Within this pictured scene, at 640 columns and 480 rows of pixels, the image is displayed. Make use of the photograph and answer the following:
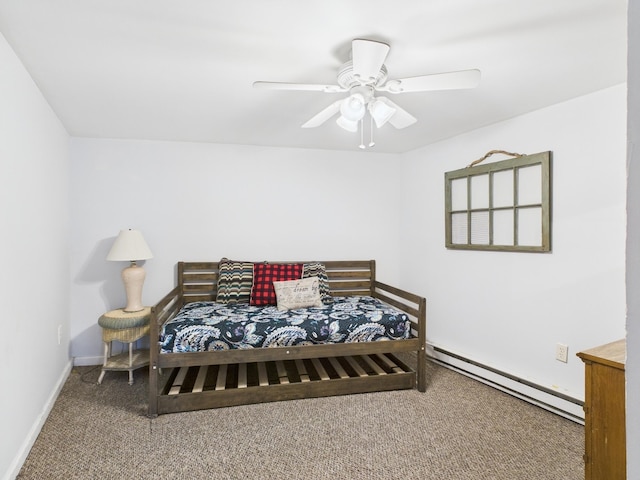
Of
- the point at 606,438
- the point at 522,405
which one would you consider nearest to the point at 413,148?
the point at 522,405

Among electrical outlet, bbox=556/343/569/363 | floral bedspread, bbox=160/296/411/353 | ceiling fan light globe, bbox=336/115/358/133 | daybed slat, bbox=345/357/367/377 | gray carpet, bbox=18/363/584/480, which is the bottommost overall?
gray carpet, bbox=18/363/584/480

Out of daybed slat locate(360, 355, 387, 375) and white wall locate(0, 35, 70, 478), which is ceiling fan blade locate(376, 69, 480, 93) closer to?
white wall locate(0, 35, 70, 478)

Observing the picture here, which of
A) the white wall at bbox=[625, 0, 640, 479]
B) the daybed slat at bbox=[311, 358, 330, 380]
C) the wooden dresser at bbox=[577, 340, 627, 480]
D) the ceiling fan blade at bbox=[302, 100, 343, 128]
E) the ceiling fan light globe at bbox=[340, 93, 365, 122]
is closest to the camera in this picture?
the white wall at bbox=[625, 0, 640, 479]

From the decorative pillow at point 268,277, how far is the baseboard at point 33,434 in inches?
62.2

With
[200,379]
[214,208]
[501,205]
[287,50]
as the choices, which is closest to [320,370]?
[200,379]

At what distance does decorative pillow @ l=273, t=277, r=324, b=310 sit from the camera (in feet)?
10.9

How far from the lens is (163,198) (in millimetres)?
3648

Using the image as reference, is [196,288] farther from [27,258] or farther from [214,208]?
[27,258]

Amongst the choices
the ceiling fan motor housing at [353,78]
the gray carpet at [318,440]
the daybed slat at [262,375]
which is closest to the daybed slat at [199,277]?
the daybed slat at [262,375]

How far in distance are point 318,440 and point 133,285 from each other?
2039mm

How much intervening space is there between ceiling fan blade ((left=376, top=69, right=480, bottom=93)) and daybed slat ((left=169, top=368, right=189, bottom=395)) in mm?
2402

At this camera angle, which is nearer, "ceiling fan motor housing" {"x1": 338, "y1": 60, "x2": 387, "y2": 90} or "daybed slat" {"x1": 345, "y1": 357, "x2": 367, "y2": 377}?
"ceiling fan motor housing" {"x1": 338, "y1": 60, "x2": 387, "y2": 90}

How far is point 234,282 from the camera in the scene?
355cm

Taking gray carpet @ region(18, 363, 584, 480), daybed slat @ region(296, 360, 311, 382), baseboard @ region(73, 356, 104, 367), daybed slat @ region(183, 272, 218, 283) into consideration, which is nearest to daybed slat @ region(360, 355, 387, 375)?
gray carpet @ region(18, 363, 584, 480)
